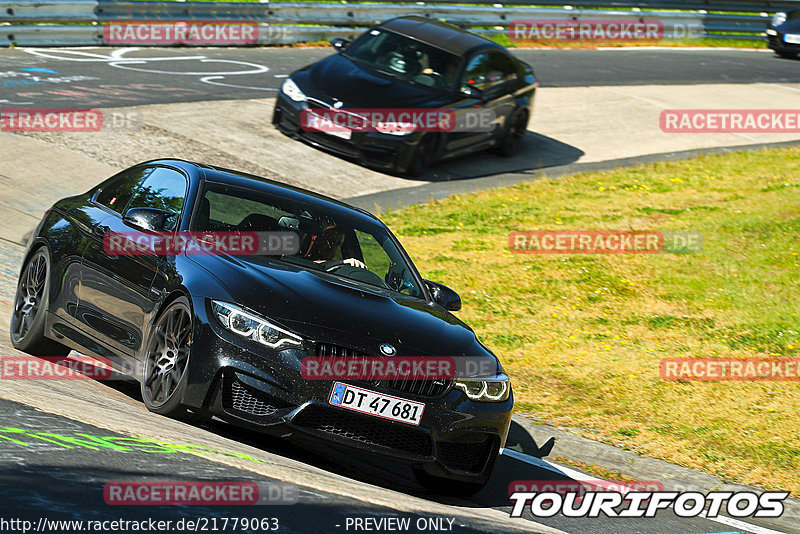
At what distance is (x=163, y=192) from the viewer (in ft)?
24.5

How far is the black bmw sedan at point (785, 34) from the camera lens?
103ft

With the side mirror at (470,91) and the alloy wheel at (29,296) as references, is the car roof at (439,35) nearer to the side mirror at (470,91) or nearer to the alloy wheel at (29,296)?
the side mirror at (470,91)

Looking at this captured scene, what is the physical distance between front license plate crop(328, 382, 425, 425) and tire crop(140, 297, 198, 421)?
80 cm

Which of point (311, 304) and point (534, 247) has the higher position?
point (311, 304)

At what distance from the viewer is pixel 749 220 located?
13805 millimetres

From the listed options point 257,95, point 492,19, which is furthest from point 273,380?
point 492,19

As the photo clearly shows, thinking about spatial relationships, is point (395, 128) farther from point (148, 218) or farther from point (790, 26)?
point (790, 26)

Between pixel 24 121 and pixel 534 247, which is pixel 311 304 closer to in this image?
pixel 534 247

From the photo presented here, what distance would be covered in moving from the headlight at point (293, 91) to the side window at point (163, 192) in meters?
7.98

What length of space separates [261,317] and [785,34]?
28472 millimetres

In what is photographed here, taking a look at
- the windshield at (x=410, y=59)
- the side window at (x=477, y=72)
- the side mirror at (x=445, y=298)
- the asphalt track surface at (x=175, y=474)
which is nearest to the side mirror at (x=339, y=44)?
the windshield at (x=410, y=59)

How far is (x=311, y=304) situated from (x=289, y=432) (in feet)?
2.44

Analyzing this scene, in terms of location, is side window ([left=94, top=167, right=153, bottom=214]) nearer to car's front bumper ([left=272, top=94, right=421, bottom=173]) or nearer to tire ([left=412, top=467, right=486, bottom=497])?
tire ([left=412, top=467, right=486, bottom=497])

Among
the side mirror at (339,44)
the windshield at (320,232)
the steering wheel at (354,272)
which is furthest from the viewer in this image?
the side mirror at (339,44)
